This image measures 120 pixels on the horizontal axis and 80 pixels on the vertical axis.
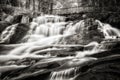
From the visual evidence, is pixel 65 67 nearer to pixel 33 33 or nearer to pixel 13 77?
pixel 13 77

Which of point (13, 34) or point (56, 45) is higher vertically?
point (13, 34)

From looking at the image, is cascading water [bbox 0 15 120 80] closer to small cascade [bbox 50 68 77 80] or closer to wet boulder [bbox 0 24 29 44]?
small cascade [bbox 50 68 77 80]

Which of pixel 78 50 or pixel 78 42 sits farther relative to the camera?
pixel 78 42

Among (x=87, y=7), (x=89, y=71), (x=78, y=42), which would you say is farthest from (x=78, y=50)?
(x=87, y=7)

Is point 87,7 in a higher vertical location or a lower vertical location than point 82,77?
higher

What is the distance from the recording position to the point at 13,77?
8359mm

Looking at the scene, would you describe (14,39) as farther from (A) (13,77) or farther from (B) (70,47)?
(A) (13,77)

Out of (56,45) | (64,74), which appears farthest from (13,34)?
(64,74)

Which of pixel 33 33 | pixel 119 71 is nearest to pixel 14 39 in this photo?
pixel 33 33

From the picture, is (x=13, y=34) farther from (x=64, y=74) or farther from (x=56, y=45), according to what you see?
(x=64, y=74)

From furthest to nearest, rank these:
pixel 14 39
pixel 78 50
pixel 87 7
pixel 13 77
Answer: pixel 87 7 → pixel 14 39 → pixel 78 50 → pixel 13 77

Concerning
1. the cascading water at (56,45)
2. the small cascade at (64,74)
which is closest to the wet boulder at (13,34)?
the cascading water at (56,45)

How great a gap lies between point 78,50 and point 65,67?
299cm

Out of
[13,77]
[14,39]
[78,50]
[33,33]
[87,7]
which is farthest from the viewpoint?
[87,7]
